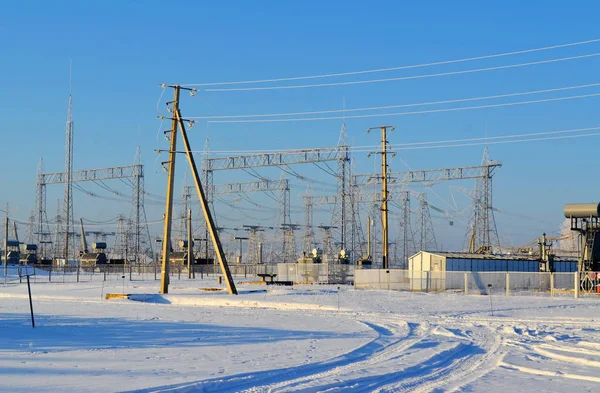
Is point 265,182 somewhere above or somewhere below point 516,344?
above

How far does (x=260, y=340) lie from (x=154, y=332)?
3.14 meters

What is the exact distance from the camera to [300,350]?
1680 cm

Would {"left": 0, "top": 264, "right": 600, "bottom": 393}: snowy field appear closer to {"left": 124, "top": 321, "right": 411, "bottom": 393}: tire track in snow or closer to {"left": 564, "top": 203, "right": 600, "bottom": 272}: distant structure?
{"left": 124, "top": 321, "right": 411, "bottom": 393}: tire track in snow

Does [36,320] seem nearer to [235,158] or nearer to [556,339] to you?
[556,339]

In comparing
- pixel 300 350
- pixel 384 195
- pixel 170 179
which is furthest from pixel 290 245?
pixel 300 350

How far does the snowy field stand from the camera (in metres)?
12.5

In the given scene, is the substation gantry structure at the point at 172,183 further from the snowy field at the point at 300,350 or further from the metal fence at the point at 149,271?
the metal fence at the point at 149,271

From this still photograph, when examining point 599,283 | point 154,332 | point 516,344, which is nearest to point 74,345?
point 154,332

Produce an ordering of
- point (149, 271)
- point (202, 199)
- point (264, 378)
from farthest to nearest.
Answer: point (149, 271), point (202, 199), point (264, 378)

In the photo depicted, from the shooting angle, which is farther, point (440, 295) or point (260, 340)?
point (440, 295)

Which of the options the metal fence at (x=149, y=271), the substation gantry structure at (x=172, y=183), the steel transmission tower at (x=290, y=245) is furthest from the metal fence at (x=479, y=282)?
the steel transmission tower at (x=290, y=245)

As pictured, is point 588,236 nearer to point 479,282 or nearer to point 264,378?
point 479,282

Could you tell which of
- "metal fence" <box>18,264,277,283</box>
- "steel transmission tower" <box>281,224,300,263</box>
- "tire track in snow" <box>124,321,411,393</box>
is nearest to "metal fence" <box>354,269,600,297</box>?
"tire track in snow" <box>124,321,411,393</box>

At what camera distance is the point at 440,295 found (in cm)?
4072
